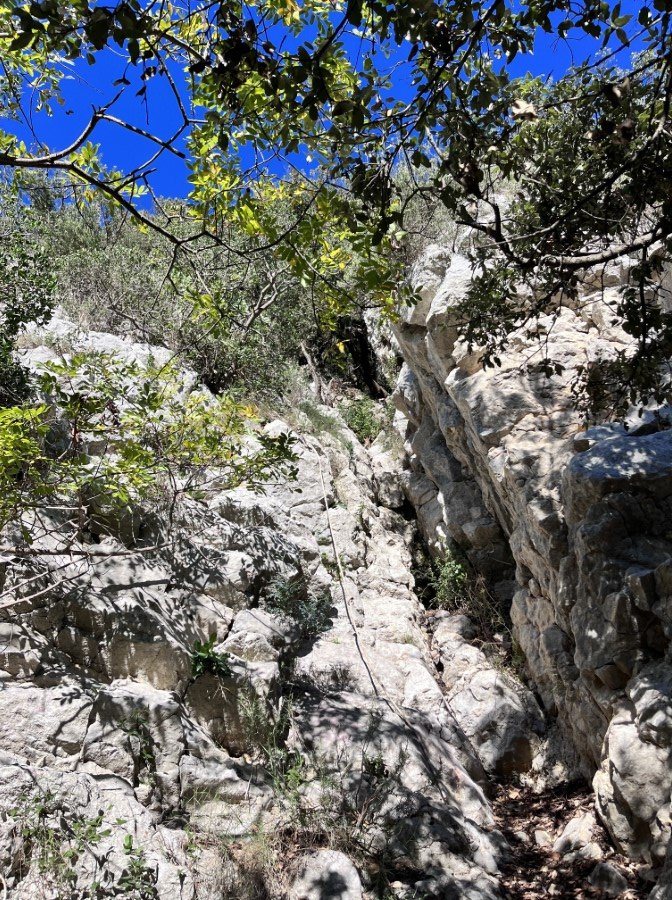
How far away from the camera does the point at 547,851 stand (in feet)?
17.2

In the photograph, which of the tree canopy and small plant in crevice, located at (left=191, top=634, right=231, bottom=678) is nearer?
the tree canopy

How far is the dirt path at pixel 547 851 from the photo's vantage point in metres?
4.55

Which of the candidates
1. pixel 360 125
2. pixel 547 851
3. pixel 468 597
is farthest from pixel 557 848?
pixel 360 125

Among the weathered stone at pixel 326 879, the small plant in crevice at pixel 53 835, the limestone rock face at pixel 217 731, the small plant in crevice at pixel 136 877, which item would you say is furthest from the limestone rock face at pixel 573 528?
the small plant in crevice at pixel 53 835

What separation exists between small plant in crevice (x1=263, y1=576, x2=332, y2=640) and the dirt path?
8.42ft

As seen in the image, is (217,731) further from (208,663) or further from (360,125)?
(360,125)

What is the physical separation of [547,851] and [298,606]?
3351mm

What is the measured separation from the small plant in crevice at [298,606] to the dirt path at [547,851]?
8.42 ft

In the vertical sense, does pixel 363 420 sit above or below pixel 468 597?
above

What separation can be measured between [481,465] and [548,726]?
3300mm

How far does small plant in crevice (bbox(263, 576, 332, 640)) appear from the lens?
6875 mm

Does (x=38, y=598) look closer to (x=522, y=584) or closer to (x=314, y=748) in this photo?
(x=314, y=748)

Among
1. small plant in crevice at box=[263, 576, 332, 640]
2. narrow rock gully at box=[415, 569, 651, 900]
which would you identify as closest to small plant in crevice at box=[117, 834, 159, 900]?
narrow rock gully at box=[415, 569, 651, 900]

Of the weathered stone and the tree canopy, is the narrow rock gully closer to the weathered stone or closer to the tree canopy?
the weathered stone
